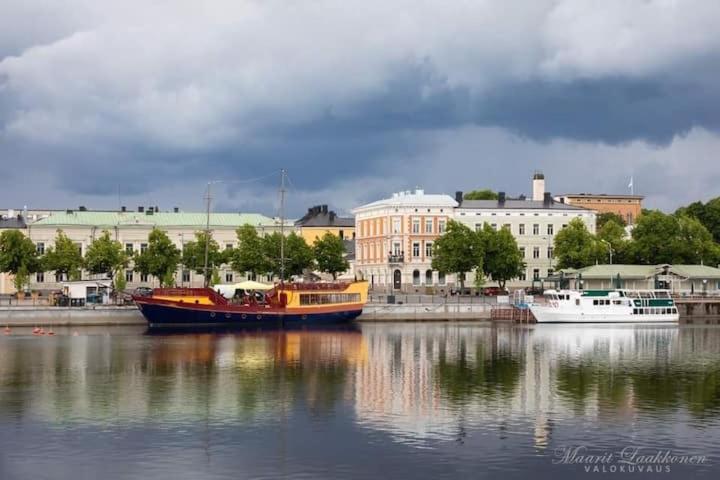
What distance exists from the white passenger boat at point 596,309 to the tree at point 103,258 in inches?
2000

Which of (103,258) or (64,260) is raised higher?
(103,258)

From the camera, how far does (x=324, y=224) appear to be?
179500 mm

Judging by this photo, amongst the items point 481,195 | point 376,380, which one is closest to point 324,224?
point 481,195

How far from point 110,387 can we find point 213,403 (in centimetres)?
865

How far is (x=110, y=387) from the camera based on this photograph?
56781mm

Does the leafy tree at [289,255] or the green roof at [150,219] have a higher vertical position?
the green roof at [150,219]

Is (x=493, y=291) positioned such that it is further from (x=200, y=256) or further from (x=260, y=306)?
(x=260, y=306)

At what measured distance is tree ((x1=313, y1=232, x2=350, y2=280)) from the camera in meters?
141

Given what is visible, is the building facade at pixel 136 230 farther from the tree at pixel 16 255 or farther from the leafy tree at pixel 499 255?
the leafy tree at pixel 499 255

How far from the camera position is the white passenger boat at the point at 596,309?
10925 centimetres

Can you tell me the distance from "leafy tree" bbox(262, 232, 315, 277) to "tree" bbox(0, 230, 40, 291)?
27990 mm

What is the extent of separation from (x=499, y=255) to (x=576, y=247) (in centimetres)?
1183

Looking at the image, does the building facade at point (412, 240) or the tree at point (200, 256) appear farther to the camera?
the building facade at point (412, 240)

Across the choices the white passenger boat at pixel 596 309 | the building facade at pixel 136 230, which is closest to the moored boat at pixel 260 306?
the white passenger boat at pixel 596 309
